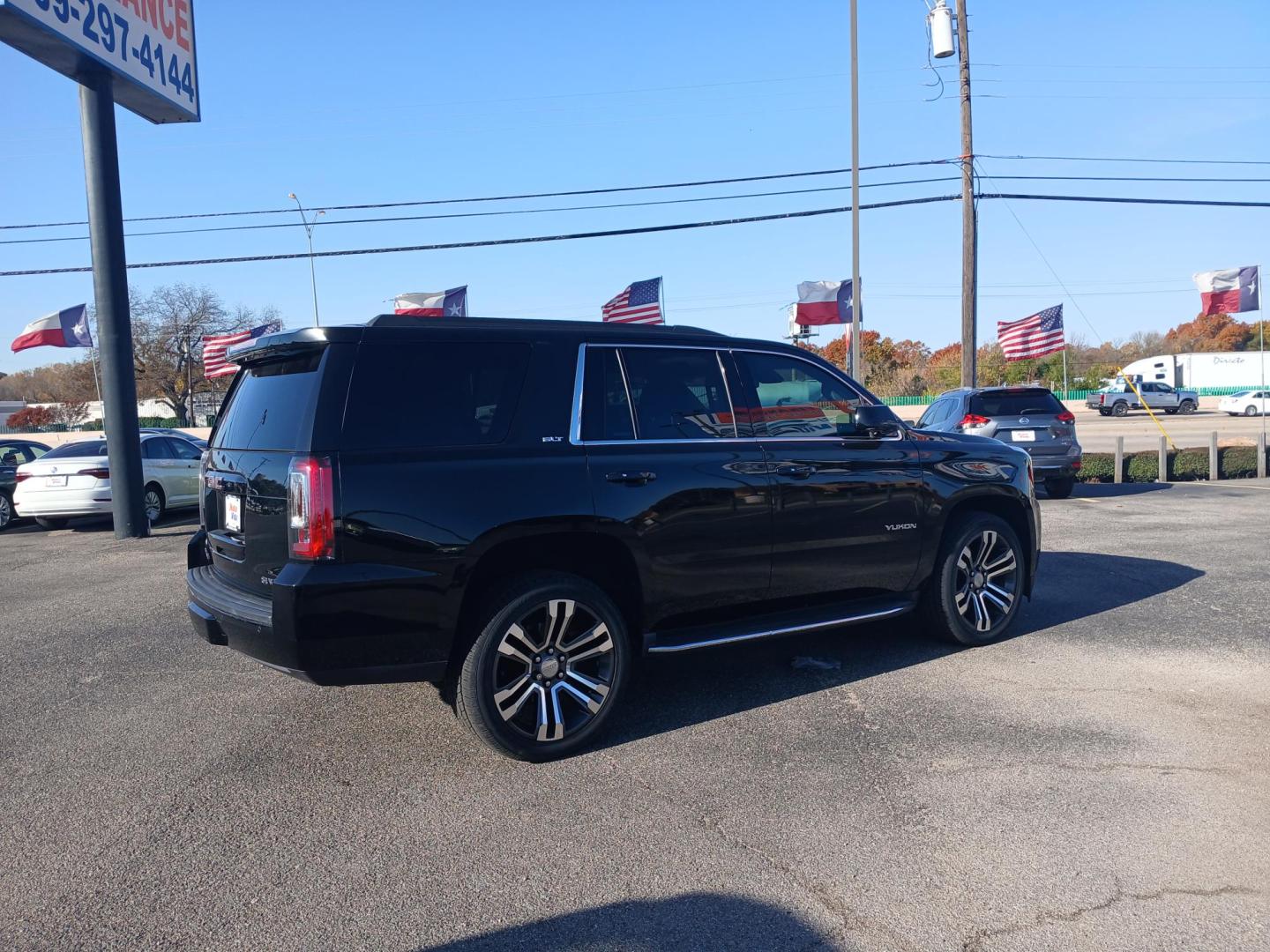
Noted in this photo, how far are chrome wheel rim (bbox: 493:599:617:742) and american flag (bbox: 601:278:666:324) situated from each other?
20.1 metres

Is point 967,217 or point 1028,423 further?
point 967,217

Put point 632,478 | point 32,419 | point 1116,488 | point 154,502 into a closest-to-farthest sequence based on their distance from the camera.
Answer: point 632,478, point 154,502, point 1116,488, point 32,419

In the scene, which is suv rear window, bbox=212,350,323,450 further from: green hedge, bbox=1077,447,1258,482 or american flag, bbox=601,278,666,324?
american flag, bbox=601,278,666,324

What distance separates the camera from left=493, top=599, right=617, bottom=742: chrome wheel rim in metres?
4.41

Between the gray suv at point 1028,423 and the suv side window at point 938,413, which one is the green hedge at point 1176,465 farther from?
the suv side window at point 938,413

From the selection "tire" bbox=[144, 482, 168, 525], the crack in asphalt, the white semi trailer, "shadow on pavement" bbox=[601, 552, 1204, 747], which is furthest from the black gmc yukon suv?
the white semi trailer

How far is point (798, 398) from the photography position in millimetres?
5617

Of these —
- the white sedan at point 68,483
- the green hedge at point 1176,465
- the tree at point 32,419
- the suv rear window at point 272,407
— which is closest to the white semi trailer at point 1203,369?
the green hedge at point 1176,465

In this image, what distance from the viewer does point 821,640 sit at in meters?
6.51

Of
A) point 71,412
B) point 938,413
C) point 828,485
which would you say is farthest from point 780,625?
point 71,412

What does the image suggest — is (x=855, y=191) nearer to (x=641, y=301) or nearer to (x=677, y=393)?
(x=641, y=301)

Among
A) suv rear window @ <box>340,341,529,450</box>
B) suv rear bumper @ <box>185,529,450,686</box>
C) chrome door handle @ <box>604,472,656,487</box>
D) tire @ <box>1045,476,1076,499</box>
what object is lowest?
tire @ <box>1045,476,1076,499</box>

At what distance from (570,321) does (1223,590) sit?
5.90 m

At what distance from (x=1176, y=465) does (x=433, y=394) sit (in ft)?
55.8
